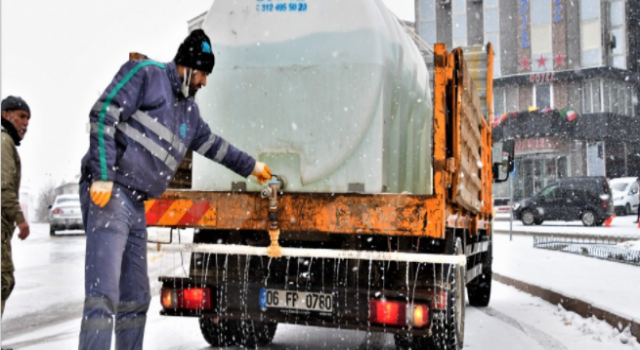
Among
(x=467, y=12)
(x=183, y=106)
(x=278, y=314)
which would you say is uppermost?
(x=467, y=12)

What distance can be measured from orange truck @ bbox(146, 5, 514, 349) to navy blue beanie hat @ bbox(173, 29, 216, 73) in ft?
3.26

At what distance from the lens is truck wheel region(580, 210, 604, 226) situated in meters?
26.3

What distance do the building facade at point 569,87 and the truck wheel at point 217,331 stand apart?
36357mm

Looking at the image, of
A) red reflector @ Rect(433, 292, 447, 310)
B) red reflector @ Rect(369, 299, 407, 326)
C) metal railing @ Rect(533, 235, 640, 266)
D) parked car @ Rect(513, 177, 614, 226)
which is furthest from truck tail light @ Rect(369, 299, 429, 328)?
parked car @ Rect(513, 177, 614, 226)

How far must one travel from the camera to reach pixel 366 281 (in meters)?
4.59

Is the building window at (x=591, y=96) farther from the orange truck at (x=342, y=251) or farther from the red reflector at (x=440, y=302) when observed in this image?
the red reflector at (x=440, y=302)

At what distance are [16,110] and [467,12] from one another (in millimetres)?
43716

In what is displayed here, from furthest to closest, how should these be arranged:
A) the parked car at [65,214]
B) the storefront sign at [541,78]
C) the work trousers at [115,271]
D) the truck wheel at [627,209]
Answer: the storefront sign at [541,78] → the truck wheel at [627,209] → the parked car at [65,214] → the work trousers at [115,271]

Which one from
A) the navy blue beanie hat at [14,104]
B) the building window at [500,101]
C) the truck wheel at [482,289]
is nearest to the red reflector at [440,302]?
the navy blue beanie hat at [14,104]

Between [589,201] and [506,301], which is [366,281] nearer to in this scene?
→ [506,301]

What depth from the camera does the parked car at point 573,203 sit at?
2620 centimetres

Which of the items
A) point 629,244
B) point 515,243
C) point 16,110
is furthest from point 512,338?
point 515,243

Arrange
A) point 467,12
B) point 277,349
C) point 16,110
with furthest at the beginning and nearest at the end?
1. point 467,12
2. point 277,349
3. point 16,110

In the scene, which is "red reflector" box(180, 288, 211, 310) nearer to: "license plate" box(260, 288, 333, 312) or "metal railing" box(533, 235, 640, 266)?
"license plate" box(260, 288, 333, 312)
